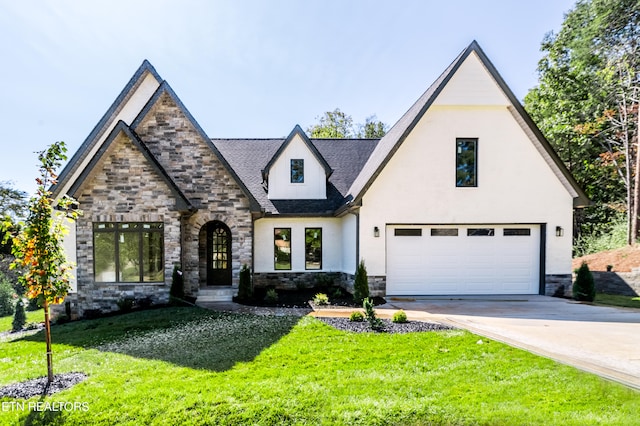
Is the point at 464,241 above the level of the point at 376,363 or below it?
above

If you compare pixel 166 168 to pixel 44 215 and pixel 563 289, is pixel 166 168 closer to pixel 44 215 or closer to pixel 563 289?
pixel 44 215

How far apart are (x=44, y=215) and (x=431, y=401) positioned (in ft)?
20.2

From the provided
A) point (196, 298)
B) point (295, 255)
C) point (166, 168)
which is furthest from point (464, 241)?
point (166, 168)

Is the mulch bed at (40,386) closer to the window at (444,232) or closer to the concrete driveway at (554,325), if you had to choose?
the concrete driveway at (554,325)

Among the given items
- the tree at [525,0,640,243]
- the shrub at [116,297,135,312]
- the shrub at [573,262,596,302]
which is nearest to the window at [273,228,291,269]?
the shrub at [116,297,135,312]

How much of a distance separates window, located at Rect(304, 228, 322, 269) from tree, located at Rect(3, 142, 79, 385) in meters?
9.42

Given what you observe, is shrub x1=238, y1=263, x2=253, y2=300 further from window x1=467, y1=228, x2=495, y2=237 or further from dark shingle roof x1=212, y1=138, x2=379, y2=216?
window x1=467, y1=228, x2=495, y2=237

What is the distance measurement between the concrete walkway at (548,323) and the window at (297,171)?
5878mm

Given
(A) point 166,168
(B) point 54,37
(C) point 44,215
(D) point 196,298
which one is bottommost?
(D) point 196,298

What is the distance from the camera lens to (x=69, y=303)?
10695mm

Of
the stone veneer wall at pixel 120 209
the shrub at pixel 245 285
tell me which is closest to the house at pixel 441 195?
the shrub at pixel 245 285

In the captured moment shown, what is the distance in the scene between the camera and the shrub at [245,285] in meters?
11.6

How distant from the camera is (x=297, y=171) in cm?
1443

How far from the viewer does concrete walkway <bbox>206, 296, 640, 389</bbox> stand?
5.59m
